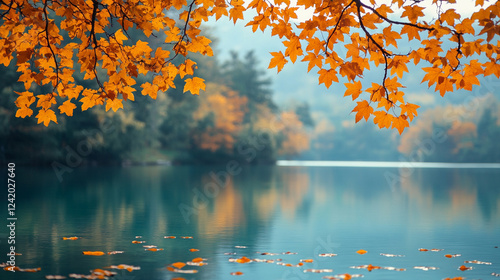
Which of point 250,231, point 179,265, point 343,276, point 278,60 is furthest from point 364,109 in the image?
point 250,231

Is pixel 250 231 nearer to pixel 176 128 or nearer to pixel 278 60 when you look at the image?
pixel 278 60

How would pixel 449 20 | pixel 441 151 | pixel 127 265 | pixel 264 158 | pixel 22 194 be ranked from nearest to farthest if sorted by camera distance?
pixel 449 20
pixel 127 265
pixel 22 194
pixel 264 158
pixel 441 151

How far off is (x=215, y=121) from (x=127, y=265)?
39754mm

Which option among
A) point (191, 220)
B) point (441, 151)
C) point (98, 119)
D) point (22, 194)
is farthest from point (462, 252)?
point (441, 151)

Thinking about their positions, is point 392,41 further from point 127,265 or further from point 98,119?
point 98,119

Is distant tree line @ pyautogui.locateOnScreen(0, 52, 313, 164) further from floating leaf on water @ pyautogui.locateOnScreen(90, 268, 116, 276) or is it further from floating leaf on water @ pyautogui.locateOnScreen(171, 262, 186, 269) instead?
floating leaf on water @ pyautogui.locateOnScreen(90, 268, 116, 276)

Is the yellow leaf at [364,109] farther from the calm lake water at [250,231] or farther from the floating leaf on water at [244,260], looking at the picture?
the floating leaf on water at [244,260]

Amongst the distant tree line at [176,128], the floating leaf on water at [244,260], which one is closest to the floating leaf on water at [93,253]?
the floating leaf on water at [244,260]

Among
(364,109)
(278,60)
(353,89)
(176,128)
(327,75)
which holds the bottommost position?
(364,109)

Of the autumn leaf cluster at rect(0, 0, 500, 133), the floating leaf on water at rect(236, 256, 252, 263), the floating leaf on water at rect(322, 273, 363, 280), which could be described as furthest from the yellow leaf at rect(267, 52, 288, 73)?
the floating leaf on water at rect(236, 256, 252, 263)

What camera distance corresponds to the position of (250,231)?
913cm

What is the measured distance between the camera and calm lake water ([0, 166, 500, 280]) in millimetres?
5871

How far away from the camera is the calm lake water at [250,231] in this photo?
587cm

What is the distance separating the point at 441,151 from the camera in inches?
3086
